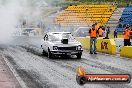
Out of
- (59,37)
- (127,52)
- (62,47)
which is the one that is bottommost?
(127,52)

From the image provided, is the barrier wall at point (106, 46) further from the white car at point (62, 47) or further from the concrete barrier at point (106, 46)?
the white car at point (62, 47)

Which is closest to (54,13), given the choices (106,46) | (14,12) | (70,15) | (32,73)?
(70,15)

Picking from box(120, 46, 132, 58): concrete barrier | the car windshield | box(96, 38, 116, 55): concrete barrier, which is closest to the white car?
the car windshield

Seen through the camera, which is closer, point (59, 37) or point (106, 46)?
point (59, 37)

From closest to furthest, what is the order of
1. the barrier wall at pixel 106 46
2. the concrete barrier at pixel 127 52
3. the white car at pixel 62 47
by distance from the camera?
the white car at pixel 62 47 < the concrete barrier at pixel 127 52 < the barrier wall at pixel 106 46

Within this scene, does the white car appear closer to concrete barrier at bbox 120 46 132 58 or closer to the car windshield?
the car windshield

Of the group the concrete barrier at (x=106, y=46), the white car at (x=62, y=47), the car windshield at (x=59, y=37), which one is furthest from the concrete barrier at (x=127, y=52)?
the car windshield at (x=59, y=37)

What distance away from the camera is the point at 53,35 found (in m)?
21.8

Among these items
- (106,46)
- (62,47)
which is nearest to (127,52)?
(106,46)

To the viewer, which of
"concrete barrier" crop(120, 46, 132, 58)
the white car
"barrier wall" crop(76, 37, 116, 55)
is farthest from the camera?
"barrier wall" crop(76, 37, 116, 55)

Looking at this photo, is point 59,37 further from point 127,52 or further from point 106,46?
point 106,46

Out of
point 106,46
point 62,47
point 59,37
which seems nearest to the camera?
point 62,47

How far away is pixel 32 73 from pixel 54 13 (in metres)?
44.3

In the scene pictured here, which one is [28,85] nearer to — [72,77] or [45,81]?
[45,81]
